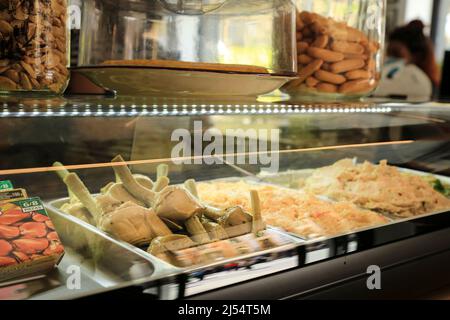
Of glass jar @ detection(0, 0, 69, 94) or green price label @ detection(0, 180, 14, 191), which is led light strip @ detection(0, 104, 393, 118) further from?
green price label @ detection(0, 180, 14, 191)

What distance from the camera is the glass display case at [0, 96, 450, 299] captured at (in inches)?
43.8

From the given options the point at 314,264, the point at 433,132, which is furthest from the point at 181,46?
the point at 433,132

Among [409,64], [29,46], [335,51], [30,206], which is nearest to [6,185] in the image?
[30,206]

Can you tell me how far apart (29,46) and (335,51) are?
101 cm

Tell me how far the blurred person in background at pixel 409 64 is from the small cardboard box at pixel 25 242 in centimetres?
349

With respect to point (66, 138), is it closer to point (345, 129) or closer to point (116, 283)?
point (116, 283)

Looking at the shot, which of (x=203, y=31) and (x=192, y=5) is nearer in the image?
(x=192, y=5)

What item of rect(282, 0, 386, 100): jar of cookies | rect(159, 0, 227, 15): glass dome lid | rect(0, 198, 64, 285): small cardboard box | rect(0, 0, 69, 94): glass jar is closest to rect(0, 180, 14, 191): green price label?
rect(0, 198, 64, 285): small cardboard box

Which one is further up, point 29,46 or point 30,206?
point 29,46

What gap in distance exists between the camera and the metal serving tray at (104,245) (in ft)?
3.65

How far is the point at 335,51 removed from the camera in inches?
68.6

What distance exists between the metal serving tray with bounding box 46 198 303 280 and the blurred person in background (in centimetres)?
323

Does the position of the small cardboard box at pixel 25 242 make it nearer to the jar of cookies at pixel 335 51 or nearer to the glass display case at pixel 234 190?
the glass display case at pixel 234 190

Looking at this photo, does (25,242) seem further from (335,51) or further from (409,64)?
(409,64)
